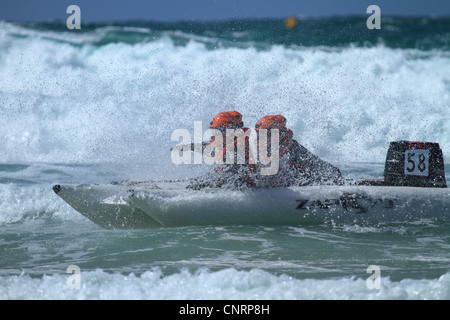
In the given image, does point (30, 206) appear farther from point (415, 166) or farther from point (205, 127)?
point (415, 166)

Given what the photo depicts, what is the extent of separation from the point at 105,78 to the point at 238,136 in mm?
10332

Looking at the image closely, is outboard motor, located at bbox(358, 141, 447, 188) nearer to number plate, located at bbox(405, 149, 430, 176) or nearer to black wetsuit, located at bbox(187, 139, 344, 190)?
number plate, located at bbox(405, 149, 430, 176)

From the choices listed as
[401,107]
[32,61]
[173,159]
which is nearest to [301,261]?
[173,159]

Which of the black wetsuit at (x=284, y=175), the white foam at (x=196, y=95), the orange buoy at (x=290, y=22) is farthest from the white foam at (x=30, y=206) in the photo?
the orange buoy at (x=290, y=22)

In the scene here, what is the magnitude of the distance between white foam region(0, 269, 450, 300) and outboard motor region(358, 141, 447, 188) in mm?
2867

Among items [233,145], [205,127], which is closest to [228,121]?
[233,145]

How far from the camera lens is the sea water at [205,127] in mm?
3770

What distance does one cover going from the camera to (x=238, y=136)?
574 cm

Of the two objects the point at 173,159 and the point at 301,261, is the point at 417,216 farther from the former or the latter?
the point at 173,159

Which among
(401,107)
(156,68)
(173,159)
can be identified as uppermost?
(156,68)

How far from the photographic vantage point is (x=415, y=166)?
640 cm

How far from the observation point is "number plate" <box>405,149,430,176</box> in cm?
635

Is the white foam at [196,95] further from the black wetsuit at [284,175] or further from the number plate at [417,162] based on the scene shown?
the number plate at [417,162]

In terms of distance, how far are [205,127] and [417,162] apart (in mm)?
3936
